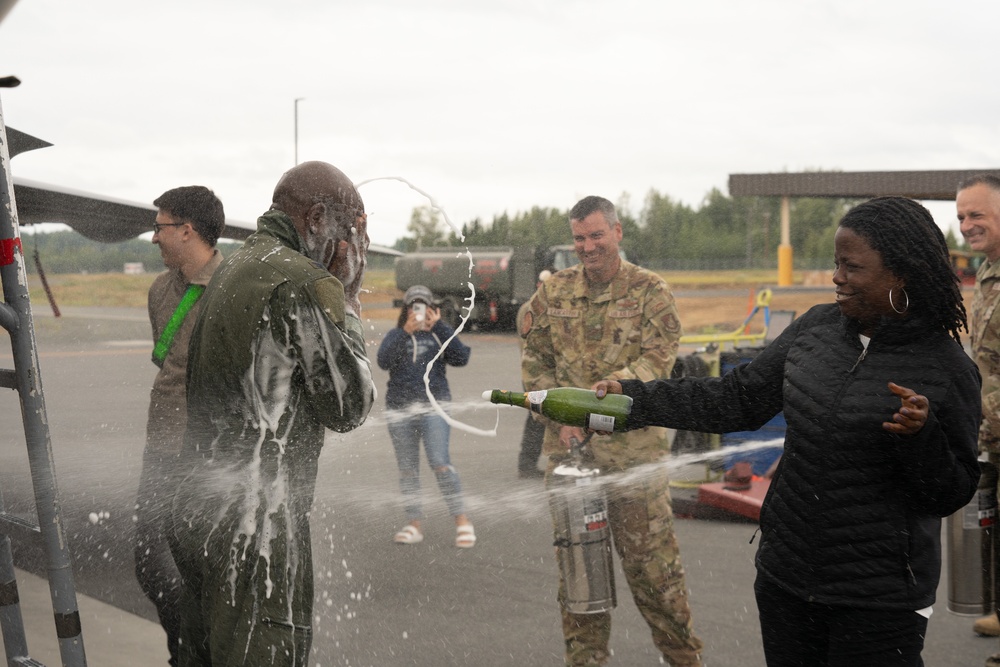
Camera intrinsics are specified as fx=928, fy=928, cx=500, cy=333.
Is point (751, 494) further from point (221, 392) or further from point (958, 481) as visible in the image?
point (221, 392)

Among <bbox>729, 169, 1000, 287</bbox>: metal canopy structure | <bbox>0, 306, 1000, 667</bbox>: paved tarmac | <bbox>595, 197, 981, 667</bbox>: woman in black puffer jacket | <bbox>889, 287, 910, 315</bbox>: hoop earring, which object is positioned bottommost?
<bbox>0, 306, 1000, 667</bbox>: paved tarmac

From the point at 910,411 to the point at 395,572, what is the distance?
3.55 m

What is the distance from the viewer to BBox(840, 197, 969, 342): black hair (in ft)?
7.32

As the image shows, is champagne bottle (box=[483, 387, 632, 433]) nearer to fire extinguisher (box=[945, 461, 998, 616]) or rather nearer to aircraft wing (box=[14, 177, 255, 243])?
fire extinguisher (box=[945, 461, 998, 616])

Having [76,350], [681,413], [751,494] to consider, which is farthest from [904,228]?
[76,350]

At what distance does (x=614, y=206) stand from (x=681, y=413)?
1429 mm

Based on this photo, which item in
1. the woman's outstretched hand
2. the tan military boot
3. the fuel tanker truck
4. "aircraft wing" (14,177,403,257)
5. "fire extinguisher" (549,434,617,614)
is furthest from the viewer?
the fuel tanker truck

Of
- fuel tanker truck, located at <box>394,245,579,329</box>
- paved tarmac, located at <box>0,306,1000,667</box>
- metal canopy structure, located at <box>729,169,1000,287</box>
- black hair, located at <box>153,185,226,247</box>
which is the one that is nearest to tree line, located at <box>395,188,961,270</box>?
metal canopy structure, located at <box>729,169,1000,287</box>

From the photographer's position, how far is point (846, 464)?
2.22m

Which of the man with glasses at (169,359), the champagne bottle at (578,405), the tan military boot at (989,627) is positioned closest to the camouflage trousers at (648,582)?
the champagne bottle at (578,405)

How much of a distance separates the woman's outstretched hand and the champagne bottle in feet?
2.51

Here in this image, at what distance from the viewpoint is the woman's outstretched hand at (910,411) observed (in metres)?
2.03

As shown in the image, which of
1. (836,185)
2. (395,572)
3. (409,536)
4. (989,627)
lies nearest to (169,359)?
(395,572)

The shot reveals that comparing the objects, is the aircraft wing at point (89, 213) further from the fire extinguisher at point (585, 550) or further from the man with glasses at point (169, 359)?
the fire extinguisher at point (585, 550)
